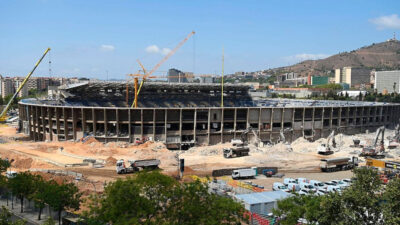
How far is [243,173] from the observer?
50.7 meters

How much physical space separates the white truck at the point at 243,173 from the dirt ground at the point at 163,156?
4.48ft

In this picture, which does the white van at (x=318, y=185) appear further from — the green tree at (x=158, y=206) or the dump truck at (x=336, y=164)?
the green tree at (x=158, y=206)

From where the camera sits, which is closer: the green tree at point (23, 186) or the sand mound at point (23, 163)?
the green tree at point (23, 186)

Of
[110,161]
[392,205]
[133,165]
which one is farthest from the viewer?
[110,161]

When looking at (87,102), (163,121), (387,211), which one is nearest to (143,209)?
(387,211)

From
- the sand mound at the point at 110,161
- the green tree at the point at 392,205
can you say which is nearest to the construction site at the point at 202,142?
the sand mound at the point at 110,161

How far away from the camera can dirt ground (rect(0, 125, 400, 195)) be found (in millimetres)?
54062

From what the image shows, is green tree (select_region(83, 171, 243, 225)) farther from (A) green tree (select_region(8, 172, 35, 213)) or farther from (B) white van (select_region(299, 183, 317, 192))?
(B) white van (select_region(299, 183, 317, 192))

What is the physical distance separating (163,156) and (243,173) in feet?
57.2

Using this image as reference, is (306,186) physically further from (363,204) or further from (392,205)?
(392,205)

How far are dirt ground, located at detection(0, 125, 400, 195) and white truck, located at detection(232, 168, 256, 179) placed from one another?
137cm

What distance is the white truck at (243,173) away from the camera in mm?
50375

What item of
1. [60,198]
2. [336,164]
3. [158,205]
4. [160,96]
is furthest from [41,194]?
[160,96]

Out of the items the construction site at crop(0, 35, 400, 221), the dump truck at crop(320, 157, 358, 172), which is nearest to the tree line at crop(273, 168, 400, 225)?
the construction site at crop(0, 35, 400, 221)
